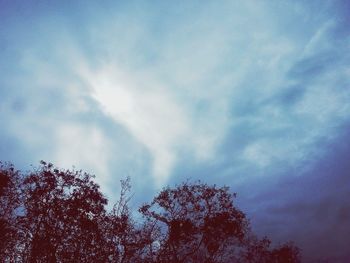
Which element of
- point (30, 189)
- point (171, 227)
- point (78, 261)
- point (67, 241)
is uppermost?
point (30, 189)

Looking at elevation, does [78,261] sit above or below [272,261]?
below

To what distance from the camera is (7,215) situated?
121ft

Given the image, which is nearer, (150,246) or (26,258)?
(26,258)

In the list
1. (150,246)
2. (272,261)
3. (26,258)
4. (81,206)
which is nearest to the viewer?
(26,258)

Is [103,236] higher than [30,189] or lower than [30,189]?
lower

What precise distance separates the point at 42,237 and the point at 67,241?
2.74 meters

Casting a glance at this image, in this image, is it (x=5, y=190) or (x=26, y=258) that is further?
(x=5, y=190)

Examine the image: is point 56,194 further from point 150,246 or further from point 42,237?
point 150,246

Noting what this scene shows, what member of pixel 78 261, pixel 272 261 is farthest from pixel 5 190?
pixel 272 261

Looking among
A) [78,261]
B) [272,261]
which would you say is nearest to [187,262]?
[78,261]

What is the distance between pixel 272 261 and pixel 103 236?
46.6m

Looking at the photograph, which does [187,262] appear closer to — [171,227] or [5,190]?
[171,227]

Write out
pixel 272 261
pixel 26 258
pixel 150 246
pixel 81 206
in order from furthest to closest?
pixel 272 261 < pixel 150 246 < pixel 81 206 < pixel 26 258

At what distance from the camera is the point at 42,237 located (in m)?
36.0
